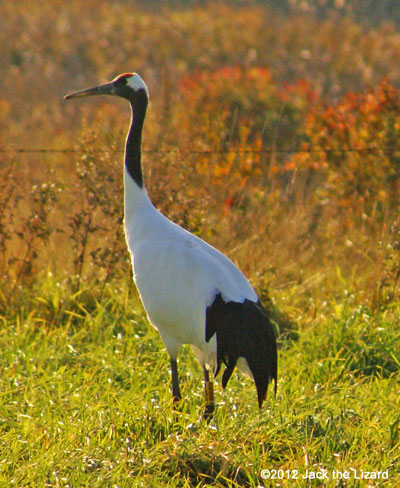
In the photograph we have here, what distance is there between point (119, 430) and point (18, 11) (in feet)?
64.7

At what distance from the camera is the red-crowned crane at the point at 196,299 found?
4.52 meters

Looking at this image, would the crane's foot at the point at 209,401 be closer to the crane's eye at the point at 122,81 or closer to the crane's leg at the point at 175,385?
the crane's leg at the point at 175,385

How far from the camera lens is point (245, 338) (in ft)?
14.8

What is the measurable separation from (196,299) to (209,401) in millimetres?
559

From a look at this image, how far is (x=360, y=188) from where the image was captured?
8359mm

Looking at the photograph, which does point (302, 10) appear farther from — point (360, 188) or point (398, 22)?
point (360, 188)

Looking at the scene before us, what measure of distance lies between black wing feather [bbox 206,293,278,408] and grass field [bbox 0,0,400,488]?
23 centimetres

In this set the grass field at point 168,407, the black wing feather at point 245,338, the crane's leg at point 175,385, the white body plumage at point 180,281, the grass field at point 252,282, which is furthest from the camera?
the crane's leg at point 175,385

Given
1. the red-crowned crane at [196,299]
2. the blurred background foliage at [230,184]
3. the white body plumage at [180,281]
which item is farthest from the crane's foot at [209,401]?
the blurred background foliage at [230,184]

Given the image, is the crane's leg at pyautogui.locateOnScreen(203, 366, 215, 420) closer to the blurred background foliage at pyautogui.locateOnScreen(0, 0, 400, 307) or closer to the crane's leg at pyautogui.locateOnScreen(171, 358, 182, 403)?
the crane's leg at pyautogui.locateOnScreen(171, 358, 182, 403)

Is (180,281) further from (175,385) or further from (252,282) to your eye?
(252,282)

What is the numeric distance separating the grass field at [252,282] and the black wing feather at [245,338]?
23 cm

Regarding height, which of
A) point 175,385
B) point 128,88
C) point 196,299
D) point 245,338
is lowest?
point 175,385

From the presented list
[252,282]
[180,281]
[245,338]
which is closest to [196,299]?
[180,281]
